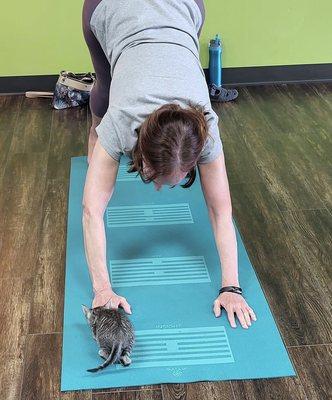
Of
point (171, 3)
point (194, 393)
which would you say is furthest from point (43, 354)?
point (171, 3)

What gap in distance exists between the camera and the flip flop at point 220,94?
11.8 feet

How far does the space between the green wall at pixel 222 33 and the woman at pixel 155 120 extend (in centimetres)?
168

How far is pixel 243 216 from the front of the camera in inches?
95.4

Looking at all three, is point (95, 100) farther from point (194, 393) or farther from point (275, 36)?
point (275, 36)

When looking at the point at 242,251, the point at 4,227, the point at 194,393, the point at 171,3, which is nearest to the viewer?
the point at 194,393

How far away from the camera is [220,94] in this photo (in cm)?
362

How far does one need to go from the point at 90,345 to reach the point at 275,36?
2.70m

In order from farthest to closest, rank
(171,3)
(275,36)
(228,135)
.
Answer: (275,36) → (228,135) → (171,3)

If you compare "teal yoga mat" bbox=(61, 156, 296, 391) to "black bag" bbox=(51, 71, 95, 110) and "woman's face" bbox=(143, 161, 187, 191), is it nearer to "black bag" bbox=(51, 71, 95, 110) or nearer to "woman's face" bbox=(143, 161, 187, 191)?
"woman's face" bbox=(143, 161, 187, 191)

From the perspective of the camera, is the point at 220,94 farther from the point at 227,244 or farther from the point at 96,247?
the point at 96,247

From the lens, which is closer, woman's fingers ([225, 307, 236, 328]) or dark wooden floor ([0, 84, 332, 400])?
dark wooden floor ([0, 84, 332, 400])

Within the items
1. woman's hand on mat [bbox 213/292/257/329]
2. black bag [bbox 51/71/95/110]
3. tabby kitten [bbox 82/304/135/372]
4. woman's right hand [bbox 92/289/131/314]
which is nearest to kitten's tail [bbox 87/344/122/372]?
tabby kitten [bbox 82/304/135/372]

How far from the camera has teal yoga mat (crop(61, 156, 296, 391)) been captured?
1.68 metres

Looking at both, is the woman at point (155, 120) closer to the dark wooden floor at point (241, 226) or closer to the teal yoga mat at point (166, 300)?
the teal yoga mat at point (166, 300)
